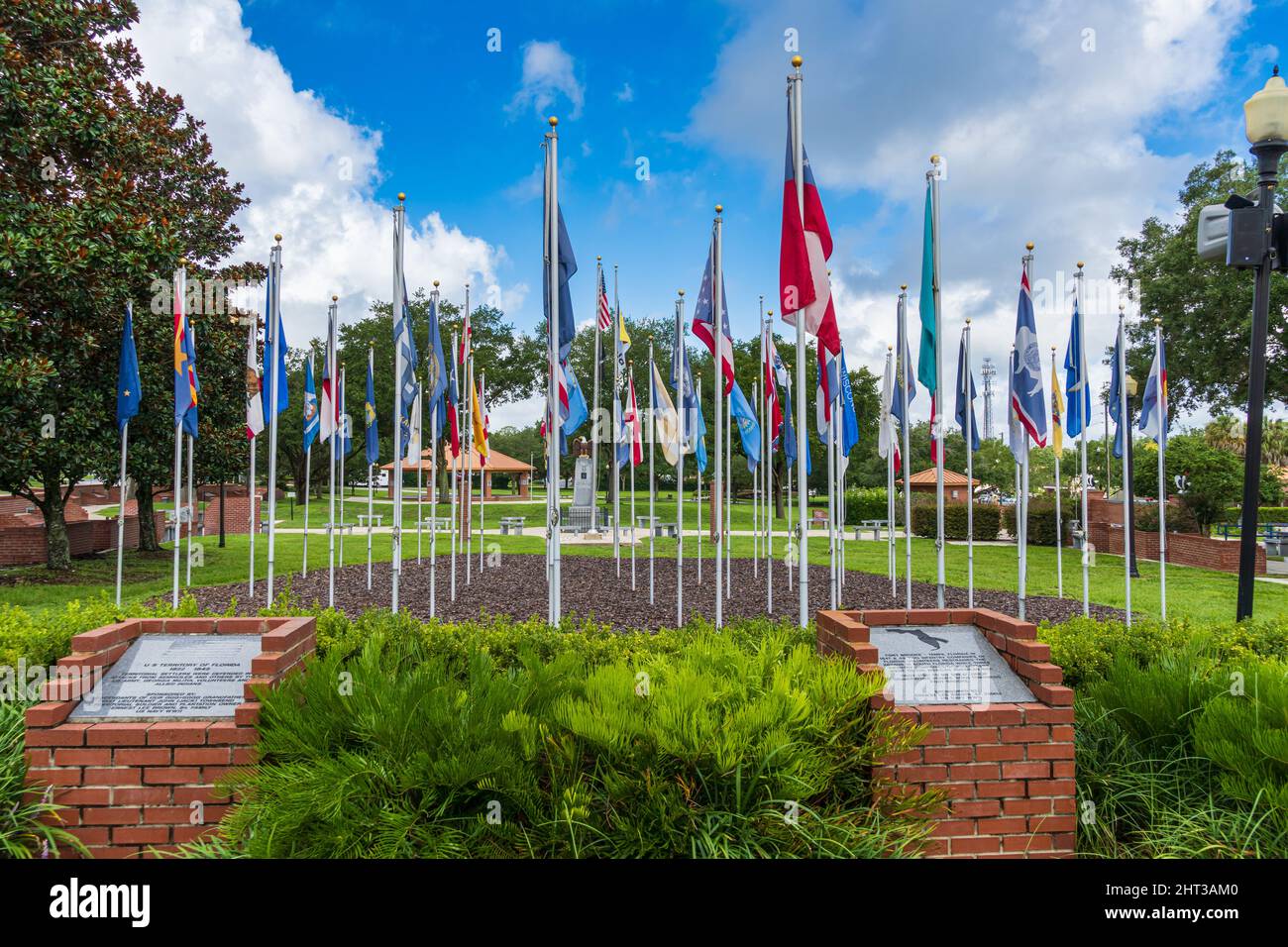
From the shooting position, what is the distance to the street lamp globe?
5.82 metres

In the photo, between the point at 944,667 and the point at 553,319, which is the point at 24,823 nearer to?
the point at 944,667

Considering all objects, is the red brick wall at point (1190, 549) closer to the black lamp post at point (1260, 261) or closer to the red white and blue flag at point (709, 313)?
the black lamp post at point (1260, 261)

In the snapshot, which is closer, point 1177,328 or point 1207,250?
point 1207,250

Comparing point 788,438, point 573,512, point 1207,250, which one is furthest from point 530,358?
point 1207,250

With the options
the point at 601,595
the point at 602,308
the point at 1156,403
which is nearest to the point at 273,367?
the point at 602,308

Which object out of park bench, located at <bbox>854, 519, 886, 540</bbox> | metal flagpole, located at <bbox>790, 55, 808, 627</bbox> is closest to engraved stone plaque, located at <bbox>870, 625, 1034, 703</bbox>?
metal flagpole, located at <bbox>790, 55, 808, 627</bbox>

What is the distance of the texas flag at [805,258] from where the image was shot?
5.86 metres

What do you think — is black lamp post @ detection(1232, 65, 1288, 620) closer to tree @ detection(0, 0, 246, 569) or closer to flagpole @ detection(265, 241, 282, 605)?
flagpole @ detection(265, 241, 282, 605)

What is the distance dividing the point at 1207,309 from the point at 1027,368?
1532 centimetres

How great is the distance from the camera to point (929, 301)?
23.7 feet

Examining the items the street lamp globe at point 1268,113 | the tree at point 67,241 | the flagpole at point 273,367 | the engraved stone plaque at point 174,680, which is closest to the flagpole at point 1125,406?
the street lamp globe at point 1268,113

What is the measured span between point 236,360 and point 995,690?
17.3m

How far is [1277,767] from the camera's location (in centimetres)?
317
